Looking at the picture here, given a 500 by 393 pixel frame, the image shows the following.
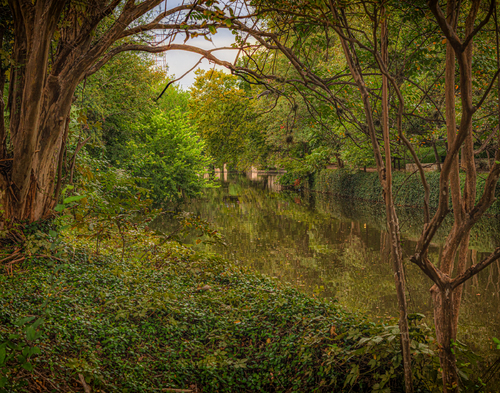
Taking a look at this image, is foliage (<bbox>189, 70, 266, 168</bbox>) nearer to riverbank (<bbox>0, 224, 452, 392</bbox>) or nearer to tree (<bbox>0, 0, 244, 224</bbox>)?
tree (<bbox>0, 0, 244, 224</bbox>)

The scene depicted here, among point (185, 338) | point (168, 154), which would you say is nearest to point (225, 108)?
point (185, 338)

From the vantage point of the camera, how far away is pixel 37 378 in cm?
312

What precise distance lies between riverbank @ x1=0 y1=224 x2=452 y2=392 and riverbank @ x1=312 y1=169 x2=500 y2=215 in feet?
38.4

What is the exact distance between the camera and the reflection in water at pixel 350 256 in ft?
23.2

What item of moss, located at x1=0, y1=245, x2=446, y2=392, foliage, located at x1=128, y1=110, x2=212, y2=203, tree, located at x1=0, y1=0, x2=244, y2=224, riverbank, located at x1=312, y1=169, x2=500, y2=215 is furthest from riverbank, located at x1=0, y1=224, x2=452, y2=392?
foliage, located at x1=128, y1=110, x2=212, y2=203

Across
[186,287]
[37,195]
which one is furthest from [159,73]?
[186,287]

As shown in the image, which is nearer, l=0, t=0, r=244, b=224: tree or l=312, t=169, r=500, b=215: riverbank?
l=0, t=0, r=244, b=224: tree

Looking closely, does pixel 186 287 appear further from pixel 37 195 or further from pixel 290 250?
pixel 290 250

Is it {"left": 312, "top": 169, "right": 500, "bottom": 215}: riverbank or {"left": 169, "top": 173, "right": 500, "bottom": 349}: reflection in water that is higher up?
{"left": 312, "top": 169, "right": 500, "bottom": 215}: riverbank

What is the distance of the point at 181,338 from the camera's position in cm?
491

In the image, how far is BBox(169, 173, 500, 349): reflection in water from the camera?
707cm

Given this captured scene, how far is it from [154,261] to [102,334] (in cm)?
354

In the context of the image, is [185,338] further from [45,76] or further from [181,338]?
[45,76]

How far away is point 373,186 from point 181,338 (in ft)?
74.1
